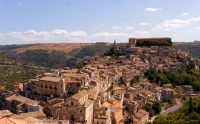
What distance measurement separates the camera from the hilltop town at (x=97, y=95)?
38.2m

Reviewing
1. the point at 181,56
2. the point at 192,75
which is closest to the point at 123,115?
the point at 192,75

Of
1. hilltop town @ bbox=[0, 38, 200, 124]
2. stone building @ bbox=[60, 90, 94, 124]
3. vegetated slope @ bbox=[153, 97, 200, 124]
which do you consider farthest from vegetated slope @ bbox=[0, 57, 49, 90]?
vegetated slope @ bbox=[153, 97, 200, 124]

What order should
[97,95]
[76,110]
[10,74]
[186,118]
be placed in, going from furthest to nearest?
[10,74], [97,95], [186,118], [76,110]

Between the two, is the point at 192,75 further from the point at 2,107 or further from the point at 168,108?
the point at 2,107

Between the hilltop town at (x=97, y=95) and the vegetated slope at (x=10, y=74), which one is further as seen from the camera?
the vegetated slope at (x=10, y=74)

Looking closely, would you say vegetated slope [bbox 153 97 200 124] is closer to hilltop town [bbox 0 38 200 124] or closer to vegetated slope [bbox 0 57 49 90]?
hilltop town [bbox 0 38 200 124]

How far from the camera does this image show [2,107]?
1911 inches

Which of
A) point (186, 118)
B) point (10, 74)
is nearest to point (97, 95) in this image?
point (186, 118)

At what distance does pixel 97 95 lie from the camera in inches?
1784

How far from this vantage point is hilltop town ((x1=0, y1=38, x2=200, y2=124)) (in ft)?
125

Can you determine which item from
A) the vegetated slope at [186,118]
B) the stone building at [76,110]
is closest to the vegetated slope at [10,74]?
the stone building at [76,110]

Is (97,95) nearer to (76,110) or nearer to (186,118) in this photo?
(76,110)

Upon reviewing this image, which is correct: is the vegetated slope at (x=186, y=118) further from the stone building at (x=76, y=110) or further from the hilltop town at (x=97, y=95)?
the stone building at (x=76, y=110)

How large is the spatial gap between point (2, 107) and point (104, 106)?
20.9 m
